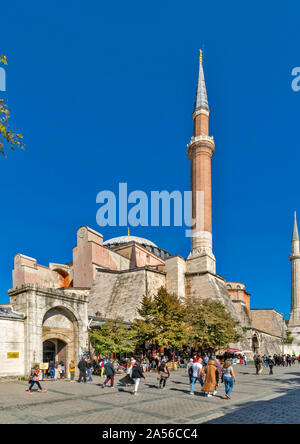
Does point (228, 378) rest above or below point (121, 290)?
below

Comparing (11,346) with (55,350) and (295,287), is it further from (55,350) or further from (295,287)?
(295,287)

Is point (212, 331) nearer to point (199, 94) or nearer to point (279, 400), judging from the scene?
point (279, 400)

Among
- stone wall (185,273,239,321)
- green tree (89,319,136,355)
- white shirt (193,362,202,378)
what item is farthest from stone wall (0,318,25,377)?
stone wall (185,273,239,321)

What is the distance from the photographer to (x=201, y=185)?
48.5 m

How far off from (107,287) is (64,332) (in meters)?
21.2

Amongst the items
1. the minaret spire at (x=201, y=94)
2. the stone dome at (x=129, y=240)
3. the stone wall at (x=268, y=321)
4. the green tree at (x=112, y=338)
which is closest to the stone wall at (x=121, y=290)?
the green tree at (x=112, y=338)

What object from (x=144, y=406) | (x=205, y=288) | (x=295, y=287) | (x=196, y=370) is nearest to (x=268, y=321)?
(x=295, y=287)

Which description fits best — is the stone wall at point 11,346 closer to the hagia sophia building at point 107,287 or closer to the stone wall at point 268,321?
the hagia sophia building at point 107,287

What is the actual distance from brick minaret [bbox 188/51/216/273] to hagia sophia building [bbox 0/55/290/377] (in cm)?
12

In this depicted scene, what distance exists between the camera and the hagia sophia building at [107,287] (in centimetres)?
1902

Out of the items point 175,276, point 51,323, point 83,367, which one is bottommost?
point 83,367

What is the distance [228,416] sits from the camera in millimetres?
9609

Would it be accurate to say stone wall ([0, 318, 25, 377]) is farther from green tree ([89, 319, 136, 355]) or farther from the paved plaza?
green tree ([89, 319, 136, 355])

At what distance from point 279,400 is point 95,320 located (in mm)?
16623
